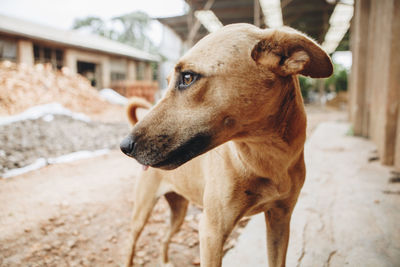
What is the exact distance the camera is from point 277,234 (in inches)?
72.1

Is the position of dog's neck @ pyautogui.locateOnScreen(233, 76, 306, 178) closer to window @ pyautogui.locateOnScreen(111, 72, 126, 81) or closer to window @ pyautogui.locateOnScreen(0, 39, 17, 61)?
window @ pyautogui.locateOnScreen(0, 39, 17, 61)

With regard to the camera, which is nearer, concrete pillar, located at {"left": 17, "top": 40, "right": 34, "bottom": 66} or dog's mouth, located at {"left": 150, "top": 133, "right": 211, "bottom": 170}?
dog's mouth, located at {"left": 150, "top": 133, "right": 211, "bottom": 170}

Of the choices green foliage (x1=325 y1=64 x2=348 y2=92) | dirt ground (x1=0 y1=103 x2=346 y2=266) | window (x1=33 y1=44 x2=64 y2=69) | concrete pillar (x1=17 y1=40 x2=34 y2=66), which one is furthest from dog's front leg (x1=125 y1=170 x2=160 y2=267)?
green foliage (x1=325 y1=64 x2=348 y2=92)

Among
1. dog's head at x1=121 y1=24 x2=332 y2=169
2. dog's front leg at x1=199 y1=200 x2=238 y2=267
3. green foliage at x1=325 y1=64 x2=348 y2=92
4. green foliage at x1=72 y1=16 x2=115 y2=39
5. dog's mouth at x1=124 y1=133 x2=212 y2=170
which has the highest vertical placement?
green foliage at x1=72 y1=16 x2=115 y2=39

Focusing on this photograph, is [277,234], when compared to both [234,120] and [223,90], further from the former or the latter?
[223,90]

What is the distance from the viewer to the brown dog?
1.28 m

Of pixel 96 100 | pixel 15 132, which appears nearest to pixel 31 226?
pixel 15 132

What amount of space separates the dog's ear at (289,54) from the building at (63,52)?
14233mm

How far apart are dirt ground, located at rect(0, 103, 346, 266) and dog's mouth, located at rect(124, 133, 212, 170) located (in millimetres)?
1655

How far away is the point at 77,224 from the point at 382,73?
5.04 m

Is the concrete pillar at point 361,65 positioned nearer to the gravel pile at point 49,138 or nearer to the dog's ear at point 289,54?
the dog's ear at point 289,54

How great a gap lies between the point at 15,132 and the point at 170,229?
19.1 feet

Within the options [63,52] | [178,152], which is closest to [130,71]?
[63,52]

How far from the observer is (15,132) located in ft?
21.0
